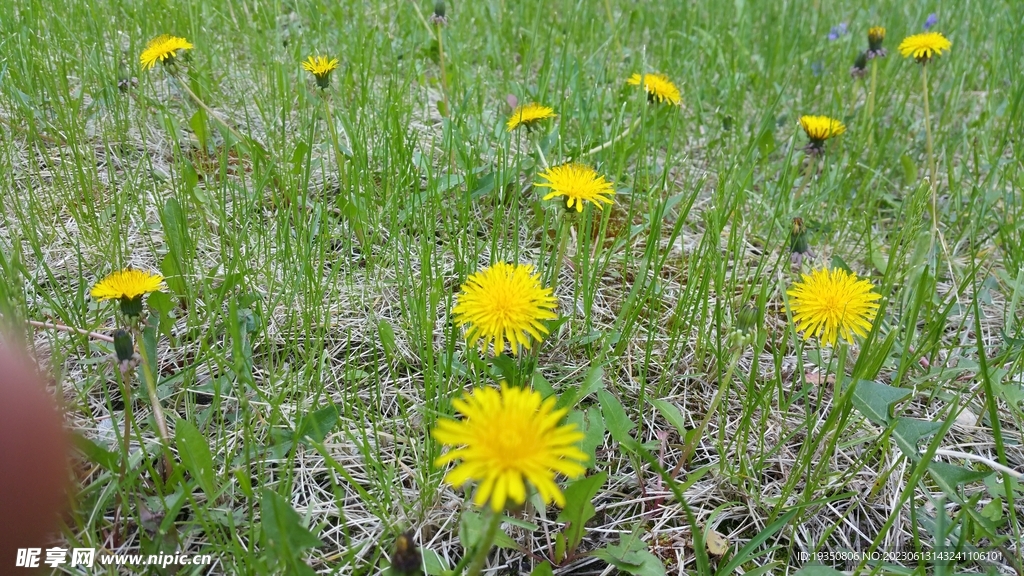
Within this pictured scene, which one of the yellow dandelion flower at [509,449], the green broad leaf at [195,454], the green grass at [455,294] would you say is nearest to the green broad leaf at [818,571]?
the green grass at [455,294]

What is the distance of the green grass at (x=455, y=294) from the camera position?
1.08 m

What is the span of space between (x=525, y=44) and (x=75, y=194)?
1854 millimetres

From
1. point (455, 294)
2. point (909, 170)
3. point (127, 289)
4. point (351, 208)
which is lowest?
point (127, 289)

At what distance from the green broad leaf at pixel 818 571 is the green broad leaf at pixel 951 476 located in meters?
0.26

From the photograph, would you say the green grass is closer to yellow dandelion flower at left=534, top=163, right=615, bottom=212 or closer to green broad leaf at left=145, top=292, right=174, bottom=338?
green broad leaf at left=145, top=292, right=174, bottom=338

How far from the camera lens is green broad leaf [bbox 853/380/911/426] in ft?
3.77

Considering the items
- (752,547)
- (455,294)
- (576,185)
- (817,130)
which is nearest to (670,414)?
(752,547)

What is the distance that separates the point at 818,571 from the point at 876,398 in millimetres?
353

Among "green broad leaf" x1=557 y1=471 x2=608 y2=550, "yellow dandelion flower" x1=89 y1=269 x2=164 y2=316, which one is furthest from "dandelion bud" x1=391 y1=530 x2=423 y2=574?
"yellow dandelion flower" x1=89 y1=269 x2=164 y2=316

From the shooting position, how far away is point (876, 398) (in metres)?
1.17

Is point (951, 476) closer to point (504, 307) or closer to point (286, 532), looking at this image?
point (504, 307)

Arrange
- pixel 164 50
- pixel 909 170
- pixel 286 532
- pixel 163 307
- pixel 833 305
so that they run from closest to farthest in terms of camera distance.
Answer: pixel 286 532, pixel 833 305, pixel 163 307, pixel 164 50, pixel 909 170

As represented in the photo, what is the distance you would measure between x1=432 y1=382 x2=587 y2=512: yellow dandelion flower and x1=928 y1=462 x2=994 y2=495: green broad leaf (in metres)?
0.77

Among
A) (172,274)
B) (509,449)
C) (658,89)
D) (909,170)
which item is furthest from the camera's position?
(909,170)
